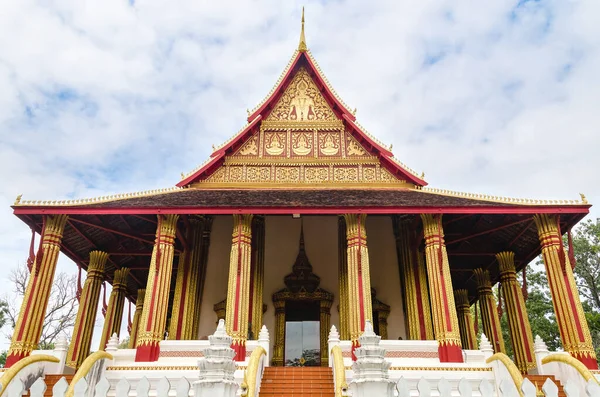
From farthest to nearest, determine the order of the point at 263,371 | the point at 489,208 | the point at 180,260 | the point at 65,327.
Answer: the point at 65,327 → the point at 180,260 → the point at 489,208 → the point at 263,371

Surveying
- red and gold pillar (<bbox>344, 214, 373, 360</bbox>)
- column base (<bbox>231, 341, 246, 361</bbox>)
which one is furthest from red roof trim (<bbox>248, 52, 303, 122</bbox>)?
column base (<bbox>231, 341, 246, 361</bbox>)

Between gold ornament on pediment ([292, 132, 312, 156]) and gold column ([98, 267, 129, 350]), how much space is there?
713 centimetres

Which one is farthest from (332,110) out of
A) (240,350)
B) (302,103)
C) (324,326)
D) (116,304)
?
(116,304)

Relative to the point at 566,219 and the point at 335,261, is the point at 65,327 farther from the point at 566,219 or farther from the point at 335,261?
the point at 566,219

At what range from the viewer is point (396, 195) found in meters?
12.0

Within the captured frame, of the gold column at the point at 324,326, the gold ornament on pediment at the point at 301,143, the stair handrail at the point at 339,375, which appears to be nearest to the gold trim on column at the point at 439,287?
the stair handrail at the point at 339,375

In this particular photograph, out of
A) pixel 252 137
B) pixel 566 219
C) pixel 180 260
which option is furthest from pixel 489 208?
pixel 180 260

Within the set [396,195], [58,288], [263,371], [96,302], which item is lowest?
[263,371]

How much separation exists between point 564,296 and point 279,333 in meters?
7.07

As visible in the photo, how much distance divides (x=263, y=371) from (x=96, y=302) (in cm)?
716

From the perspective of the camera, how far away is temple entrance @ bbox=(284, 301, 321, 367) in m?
12.8

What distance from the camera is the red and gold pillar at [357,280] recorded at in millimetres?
10156

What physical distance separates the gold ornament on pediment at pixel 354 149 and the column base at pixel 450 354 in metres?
6.15

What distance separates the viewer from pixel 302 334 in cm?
1313
